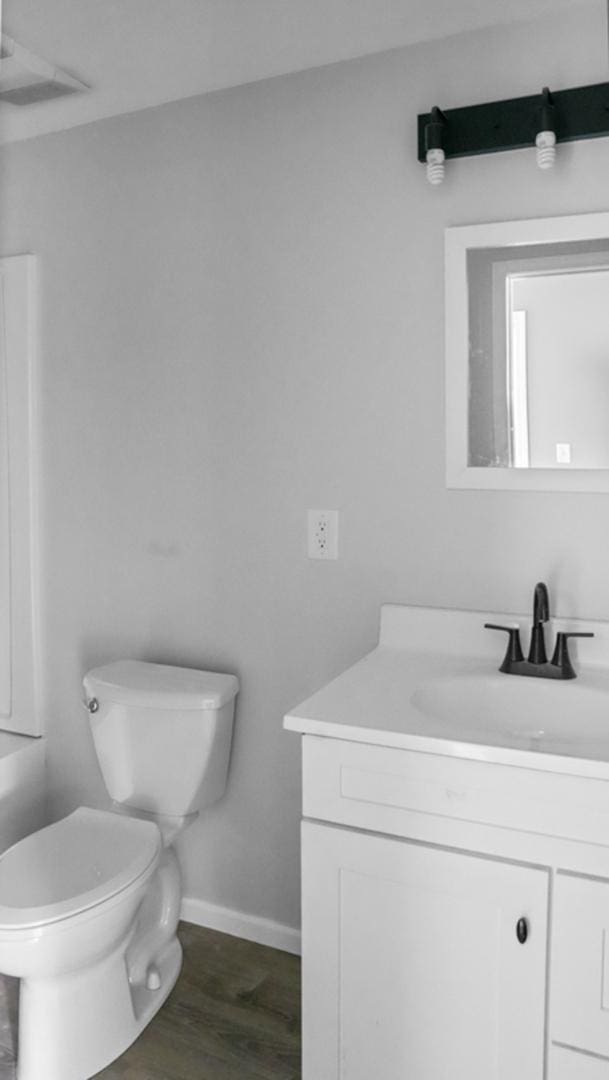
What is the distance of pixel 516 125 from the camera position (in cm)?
175

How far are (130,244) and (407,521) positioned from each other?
1026 millimetres

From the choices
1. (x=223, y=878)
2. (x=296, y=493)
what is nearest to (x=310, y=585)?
(x=296, y=493)

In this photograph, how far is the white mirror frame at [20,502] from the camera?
7.88 ft

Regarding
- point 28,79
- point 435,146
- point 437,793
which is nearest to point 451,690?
point 437,793

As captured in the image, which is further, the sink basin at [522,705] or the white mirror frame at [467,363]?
the white mirror frame at [467,363]

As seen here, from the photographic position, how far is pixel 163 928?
208cm

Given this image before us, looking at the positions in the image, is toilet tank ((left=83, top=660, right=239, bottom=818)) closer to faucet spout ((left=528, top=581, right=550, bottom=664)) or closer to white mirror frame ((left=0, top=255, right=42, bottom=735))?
white mirror frame ((left=0, top=255, right=42, bottom=735))

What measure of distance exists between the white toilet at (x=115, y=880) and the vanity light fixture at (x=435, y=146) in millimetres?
1202

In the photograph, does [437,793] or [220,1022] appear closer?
[437,793]

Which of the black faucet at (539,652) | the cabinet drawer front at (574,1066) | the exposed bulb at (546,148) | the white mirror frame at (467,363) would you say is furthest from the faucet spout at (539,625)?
the exposed bulb at (546,148)

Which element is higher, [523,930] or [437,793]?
[437,793]

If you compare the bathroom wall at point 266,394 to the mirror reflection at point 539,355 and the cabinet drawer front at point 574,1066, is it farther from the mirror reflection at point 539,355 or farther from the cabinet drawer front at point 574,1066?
the cabinet drawer front at point 574,1066

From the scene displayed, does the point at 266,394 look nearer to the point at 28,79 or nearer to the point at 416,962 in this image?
the point at 28,79

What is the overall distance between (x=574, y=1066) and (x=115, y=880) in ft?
2.94
